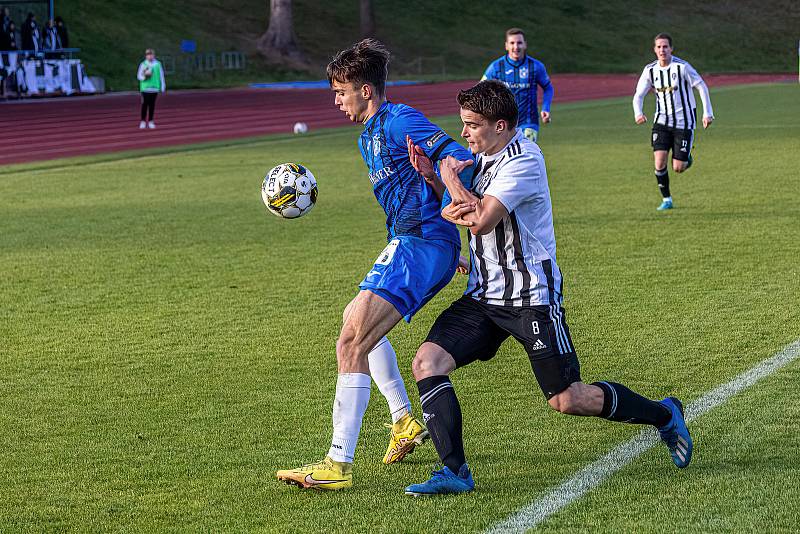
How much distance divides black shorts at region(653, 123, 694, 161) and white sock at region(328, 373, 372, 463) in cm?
917

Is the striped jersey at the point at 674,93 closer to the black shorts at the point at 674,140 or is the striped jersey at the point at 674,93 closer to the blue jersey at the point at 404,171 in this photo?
the black shorts at the point at 674,140

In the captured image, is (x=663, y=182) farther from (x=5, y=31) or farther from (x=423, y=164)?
(x=5, y=31)

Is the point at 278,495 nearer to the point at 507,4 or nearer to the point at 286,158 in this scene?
the point at 286,158

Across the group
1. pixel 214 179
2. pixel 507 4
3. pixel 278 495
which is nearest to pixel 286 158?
pixel 214 179

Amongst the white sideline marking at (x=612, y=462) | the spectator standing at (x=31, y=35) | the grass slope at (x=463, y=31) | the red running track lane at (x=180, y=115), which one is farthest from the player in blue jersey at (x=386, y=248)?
the grass slope at (x=463, y=31)

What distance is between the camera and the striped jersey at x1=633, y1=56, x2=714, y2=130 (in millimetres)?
13125

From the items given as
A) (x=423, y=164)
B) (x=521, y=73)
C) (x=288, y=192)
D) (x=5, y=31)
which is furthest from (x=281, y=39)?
(x=423, y=164)

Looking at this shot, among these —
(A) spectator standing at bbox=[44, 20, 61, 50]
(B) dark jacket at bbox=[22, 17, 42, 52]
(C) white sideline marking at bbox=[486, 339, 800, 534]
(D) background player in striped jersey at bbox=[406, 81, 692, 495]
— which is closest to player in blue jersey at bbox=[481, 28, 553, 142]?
(C) white sideline marking at bbox=[486, 339, 800, 534]

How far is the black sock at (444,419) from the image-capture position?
4.65 m

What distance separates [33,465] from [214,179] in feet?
38.5

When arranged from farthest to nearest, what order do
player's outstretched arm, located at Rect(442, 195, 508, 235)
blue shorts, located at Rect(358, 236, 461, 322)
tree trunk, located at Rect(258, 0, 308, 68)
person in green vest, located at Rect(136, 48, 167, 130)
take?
tree trunk, located at Rect(258, 0, 308, 68) → person in green vest, located at Rect(136, 48, 167, 130) → blue shorts, located at Rect(358, 236, 461, 322) → player's outstretched arm, located at Rect(442, 195, 508, 235)

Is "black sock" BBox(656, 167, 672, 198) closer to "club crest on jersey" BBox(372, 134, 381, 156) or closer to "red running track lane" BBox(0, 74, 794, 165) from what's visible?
"club crest on jersey" BBox(372, 134, 381, 156)

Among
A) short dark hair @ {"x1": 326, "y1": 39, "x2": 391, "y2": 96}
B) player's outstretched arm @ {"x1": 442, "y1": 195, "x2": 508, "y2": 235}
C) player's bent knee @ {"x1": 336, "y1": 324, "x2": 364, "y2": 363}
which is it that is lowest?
player's bent knee @ {"x1": 336, "y1": 324, "x2": 364, "y2": 363}

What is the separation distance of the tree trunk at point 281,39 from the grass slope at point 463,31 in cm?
70
